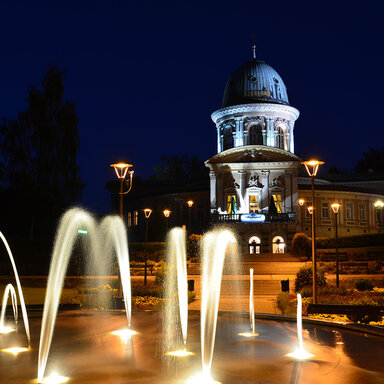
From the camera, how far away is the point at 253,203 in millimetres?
59062

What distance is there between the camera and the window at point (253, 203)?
58906 mm

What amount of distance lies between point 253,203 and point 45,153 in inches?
874

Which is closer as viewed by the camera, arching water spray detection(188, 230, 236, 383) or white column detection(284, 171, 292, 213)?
arching water spray detection(188, 230, 236, 383)

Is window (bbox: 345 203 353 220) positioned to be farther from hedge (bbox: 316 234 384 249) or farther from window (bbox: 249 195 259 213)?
hedge (bbox: 316 234 384 249)

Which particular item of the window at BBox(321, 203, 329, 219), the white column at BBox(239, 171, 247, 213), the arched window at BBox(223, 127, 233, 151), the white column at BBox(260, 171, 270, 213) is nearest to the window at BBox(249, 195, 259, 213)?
the white column at BBox(260, 171, 270, 213)

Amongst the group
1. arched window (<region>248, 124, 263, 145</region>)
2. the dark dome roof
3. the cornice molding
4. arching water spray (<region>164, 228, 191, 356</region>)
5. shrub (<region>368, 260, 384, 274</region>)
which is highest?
the dark dome roof

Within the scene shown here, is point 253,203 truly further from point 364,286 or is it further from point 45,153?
point 364,286

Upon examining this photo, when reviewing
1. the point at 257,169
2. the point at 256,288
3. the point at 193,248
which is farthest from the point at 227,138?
the point at 256,288

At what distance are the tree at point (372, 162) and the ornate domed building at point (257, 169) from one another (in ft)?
153

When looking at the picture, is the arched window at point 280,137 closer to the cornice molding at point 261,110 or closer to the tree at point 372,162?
the cornice molding at point 261,110

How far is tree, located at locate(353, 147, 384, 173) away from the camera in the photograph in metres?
108

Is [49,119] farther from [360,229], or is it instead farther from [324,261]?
[360,229]

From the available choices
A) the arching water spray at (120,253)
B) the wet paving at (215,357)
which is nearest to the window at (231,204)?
the arching water spray at (120,253)

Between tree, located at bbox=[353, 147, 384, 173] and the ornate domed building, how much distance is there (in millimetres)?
46725
